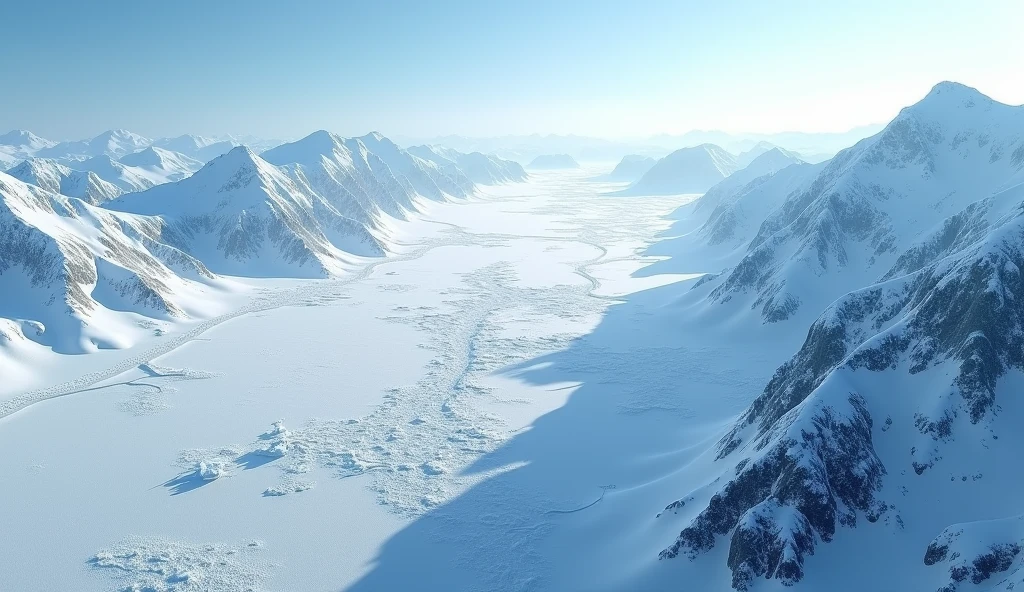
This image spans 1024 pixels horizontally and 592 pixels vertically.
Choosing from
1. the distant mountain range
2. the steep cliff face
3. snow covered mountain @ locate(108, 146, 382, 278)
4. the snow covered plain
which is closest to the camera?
the steep cliff face

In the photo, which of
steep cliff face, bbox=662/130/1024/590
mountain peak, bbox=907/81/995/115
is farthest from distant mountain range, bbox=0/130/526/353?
mountain peak, bbox=907/81/995/115

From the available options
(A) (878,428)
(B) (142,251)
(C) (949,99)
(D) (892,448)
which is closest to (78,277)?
(B) (142,251)

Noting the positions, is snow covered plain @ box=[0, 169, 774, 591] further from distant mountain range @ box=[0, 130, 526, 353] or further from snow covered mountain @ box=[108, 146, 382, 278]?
snow covered mountain @ box=[108, 146, 382, 278]

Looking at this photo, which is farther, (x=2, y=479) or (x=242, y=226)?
(x=242, y=226)

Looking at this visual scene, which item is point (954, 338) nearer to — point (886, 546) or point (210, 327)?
point (886, 546)

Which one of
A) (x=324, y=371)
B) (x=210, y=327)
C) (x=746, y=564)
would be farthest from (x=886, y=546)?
(x=210, y=327)

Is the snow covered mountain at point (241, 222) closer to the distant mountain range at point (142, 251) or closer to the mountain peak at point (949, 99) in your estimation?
the distant mountain range at point (142, 251)

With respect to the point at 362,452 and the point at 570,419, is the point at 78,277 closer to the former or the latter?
the point at 362,452
